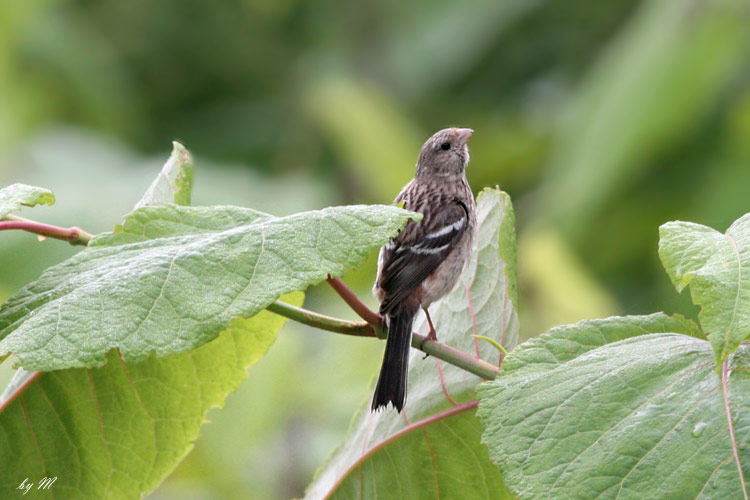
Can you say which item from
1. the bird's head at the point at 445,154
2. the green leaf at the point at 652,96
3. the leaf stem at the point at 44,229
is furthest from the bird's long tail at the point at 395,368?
the green leaf at the point at 652,96

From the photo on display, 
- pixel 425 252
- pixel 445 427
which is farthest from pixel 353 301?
pixel 425 252

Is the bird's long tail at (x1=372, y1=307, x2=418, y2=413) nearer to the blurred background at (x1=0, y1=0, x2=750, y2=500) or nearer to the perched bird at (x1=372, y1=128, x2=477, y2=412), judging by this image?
the perched bird at (x1=372, y1=128, x2=477, y2=412)

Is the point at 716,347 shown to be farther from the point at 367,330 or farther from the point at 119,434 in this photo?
the point at 119,434

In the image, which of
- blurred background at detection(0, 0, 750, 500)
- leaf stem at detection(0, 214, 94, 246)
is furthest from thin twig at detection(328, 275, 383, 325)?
Result: blurred background at detection(0, 0, 750, 500)

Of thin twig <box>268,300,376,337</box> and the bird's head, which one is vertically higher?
the bird's head

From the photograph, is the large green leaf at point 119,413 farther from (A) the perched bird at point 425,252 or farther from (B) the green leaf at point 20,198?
(B) the green leaf at point 20,198
